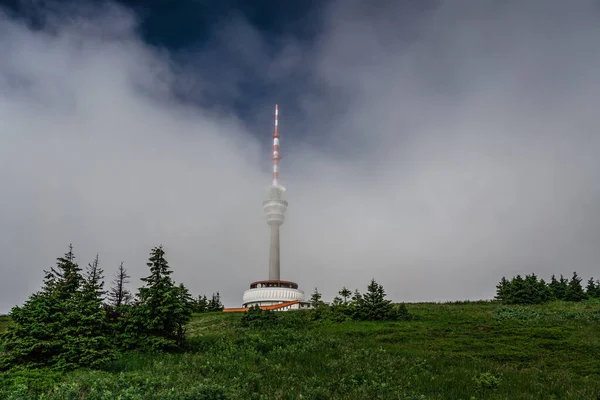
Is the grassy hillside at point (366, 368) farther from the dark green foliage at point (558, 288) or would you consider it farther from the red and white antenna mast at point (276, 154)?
the red and white antenna mast at point (276, 154)

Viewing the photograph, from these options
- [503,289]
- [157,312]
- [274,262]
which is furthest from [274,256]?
[157,312]

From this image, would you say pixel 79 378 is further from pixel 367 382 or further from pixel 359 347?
pixel 359 347

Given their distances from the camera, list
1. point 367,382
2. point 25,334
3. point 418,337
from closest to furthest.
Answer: point 367,382 → point 25,334 → point 418,337

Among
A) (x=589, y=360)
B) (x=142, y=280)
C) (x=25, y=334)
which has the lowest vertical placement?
(x=589, y=360)

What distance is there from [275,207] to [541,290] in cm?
5924

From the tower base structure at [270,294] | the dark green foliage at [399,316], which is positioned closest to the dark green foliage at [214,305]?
the tower base structure at [270,294]

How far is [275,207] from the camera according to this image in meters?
100

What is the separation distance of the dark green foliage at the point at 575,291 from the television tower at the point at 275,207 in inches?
2184

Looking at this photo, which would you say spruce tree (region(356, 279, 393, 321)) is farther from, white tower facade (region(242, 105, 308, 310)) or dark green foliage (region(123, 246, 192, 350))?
white tower facade (region(242, 105, 308, 310))

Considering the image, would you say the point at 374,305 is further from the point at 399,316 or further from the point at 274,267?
the point at 274,267

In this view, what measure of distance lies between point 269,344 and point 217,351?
296 cm

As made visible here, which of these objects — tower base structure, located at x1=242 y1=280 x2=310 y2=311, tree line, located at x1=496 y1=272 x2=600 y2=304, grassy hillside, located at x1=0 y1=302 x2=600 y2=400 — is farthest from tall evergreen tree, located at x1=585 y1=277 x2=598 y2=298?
tower base structure, located at x1=242 y1=280 x2=310 y2=311

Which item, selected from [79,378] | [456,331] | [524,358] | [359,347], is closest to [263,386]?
[79,378]

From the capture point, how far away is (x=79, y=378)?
16.3 m
